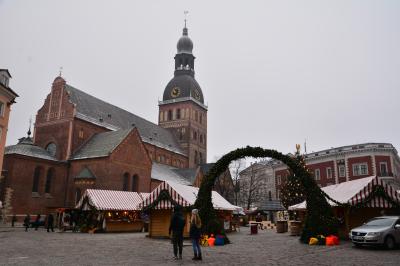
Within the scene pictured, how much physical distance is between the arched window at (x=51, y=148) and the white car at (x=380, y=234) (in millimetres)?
40324

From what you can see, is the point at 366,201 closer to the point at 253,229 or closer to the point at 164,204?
the point at 253,229

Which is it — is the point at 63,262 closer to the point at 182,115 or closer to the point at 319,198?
the point at 319,198

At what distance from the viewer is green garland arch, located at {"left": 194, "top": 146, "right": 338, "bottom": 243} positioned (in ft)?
60.1

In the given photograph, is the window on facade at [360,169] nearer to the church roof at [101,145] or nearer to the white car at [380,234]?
the church roof at [101,145]

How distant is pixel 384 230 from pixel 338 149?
48197mm

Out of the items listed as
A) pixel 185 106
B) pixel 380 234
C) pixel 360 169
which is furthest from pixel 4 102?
pixel 360 169

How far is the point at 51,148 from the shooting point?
47.6m

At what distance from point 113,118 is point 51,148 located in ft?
38.1

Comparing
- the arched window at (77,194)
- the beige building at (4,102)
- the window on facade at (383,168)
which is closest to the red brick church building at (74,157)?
the arched window at (77,194)

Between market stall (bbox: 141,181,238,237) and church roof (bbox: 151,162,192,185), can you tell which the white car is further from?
church roof (bbox: 151,162,192,185)

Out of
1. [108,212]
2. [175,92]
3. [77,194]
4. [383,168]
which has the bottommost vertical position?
[108,212]

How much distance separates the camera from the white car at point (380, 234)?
15258 mm

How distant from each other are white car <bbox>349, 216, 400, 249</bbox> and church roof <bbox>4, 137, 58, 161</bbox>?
36444 millimetres

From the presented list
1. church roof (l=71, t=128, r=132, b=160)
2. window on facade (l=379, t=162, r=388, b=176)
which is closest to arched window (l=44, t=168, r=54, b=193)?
church roof (l=71, t=128, r=132, b=160)
